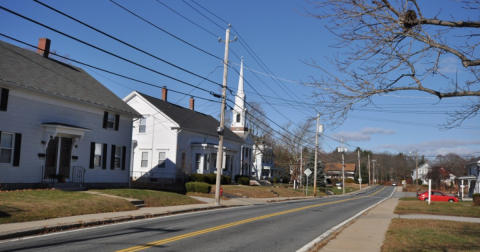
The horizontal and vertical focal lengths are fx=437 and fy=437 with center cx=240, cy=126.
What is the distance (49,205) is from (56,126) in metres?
7.59

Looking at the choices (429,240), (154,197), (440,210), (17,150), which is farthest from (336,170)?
(429,240)

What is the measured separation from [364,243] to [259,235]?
3.13 metres

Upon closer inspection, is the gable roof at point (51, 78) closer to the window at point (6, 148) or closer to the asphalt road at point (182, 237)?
the window at point (6, 148)

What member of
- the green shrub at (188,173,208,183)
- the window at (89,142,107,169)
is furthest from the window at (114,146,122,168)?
the green shrub at (188,173,208,183)

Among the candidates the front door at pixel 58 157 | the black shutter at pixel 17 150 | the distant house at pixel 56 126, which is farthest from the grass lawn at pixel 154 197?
the black shutter at pixel 17 150

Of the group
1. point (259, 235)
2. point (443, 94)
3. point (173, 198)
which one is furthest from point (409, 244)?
point (173, 198)

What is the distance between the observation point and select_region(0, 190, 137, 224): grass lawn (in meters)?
14.7

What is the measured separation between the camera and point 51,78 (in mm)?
25344

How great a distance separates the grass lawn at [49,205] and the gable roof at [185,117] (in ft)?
69.6

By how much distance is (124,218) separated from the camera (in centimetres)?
1672

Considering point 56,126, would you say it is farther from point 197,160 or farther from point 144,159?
point 197,160

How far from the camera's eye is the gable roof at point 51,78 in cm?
2251

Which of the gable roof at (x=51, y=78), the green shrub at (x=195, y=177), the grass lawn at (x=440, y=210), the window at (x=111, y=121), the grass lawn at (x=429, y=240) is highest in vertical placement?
the gable roof at (x=51, y=78)

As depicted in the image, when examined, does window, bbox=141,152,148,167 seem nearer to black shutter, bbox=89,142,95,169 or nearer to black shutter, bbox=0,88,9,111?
black shutter, bbox=89,142,95,169
